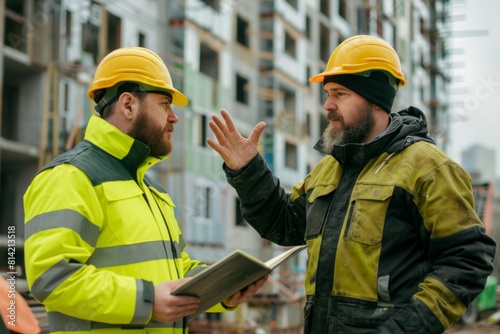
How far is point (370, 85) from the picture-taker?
4223 mm

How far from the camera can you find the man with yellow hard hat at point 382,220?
3.74m

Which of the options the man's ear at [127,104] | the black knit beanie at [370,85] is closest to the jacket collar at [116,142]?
the man's ear at [127,104]

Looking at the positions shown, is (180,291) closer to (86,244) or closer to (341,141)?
(86,244)

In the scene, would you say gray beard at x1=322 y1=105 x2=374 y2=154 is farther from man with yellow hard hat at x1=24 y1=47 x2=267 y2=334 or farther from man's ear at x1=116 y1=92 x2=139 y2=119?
man's ear at x1=116 y1=92 x2=139 y2=119

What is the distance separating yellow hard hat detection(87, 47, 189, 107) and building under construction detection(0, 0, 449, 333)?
212 centimetres

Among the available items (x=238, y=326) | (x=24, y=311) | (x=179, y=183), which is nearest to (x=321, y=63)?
(x=179, y=183)

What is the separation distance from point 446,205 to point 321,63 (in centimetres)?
3442

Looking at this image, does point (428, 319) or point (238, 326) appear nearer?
point (428, 319)

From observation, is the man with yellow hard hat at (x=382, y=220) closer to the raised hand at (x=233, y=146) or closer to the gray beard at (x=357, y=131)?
the gray beard at (x=357, y=131)

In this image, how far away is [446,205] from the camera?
3787 millimetres

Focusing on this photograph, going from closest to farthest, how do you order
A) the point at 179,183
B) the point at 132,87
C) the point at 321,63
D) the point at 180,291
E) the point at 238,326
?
the point at 180,291 → the point at 132,87 → the point at 238,326 → the point at 179,183 → the point at 321,63

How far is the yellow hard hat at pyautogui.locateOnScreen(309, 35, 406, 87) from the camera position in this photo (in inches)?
166

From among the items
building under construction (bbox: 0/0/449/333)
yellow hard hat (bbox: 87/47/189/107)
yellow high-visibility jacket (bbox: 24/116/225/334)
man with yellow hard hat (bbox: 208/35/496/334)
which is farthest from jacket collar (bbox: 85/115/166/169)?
building under construction (bbox: 0/0/449/333)

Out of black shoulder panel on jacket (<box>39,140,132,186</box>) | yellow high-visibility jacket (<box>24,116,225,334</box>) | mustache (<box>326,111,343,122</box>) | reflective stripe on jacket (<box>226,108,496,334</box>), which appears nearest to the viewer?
yellow high-visibility jacket (<box>24,116,225,334</box>)
